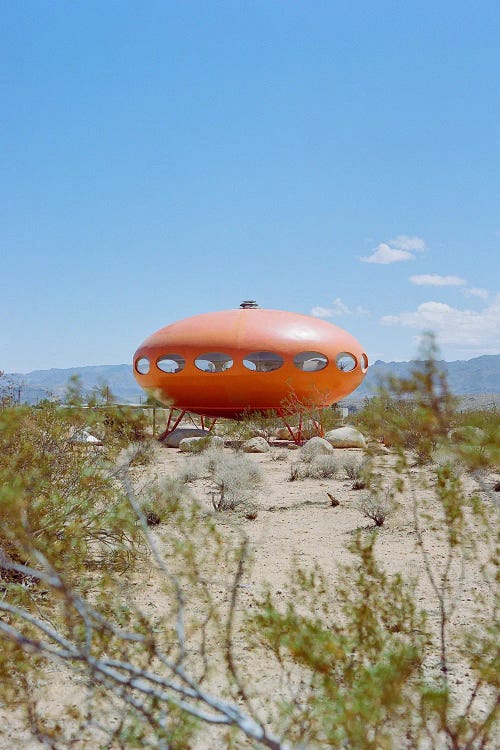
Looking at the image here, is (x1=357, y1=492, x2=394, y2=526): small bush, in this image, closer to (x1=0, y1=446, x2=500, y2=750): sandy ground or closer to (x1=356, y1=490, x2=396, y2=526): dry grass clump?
(x1=356, y1=490, x2=396, y2=526): dry grass clump

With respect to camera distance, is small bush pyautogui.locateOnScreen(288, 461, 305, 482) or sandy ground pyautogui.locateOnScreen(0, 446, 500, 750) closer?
sandy ground pyautogui.locateOnScreen(0, 446, 500, 750)

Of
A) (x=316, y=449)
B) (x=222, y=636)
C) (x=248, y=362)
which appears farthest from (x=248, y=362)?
(x=222, y=636)

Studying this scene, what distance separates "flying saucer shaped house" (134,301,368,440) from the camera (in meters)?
20.8

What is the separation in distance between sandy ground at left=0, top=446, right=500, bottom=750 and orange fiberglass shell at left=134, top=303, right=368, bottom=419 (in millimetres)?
6625

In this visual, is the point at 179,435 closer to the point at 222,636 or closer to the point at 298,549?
the point at 298,549

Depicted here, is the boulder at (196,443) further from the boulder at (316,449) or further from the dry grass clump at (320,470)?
the dry grass clump at (320,470)

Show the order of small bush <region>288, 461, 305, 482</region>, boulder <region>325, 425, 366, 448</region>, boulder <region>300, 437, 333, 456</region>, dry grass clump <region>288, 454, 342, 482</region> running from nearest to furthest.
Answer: small bush <region>288, 461, 305, 482</region> → dry grass clump <region>288, 454, 342, 482</region> → boulder <region>300, 437, 333, 456</region> → boulder <region>325, 425, 366, 448</region>

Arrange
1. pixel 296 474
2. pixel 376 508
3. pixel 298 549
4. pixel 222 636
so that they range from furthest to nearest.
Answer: pixel 296 474
pixel 376 508
pixel 298 549
pixel 222 636

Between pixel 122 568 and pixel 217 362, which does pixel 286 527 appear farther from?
pixel 217 362

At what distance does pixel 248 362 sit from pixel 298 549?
43.6 feet

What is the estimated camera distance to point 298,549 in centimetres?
823

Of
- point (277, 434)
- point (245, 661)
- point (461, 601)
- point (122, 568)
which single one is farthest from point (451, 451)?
point (277, 434)

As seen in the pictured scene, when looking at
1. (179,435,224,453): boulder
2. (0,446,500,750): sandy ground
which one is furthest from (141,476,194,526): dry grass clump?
(179,435,224,453): boulder

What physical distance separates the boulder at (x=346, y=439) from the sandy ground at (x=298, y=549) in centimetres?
688
